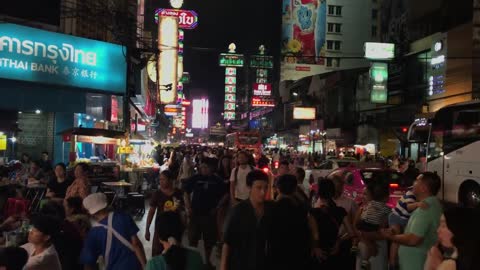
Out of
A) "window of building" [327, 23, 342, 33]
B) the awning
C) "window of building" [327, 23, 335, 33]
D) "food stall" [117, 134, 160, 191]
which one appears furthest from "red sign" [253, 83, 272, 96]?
the awning

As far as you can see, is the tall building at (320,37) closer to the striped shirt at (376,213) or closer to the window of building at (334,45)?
the window of building at (334,45)

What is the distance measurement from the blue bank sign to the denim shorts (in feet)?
40.6

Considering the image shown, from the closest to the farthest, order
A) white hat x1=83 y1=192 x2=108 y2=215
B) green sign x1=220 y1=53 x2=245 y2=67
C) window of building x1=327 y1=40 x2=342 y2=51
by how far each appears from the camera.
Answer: white hat x1=83 y1=192 x2=108 y2=215, green sign x1=220 y1=53 x2=245 y2=67, window of building x1=327 y1=40 x2=342 y2=51

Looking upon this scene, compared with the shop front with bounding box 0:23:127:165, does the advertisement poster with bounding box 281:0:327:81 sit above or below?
above

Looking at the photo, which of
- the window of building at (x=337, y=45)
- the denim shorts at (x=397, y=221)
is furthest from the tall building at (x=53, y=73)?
the window of building at (x=337, y=45)

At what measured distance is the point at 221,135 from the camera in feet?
329

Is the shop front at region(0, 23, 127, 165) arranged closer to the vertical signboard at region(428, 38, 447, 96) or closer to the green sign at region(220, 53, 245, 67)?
the vertical signboard at region(428, 38, 447, 96)

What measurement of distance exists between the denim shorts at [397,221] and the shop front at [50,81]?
12363 mm

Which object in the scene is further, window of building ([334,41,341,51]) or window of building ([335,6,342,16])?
window of building ([335,6,342,16])

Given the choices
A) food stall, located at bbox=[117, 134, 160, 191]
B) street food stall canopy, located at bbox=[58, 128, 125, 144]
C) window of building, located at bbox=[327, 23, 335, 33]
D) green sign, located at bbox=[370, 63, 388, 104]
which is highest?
window of building, located at bbox=[327, 23, 335, 33]

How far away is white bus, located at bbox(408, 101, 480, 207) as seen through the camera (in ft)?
52.0

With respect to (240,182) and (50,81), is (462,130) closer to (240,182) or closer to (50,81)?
(240,182)

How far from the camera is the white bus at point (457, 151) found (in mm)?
15844

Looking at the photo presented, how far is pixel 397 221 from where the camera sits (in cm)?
649
